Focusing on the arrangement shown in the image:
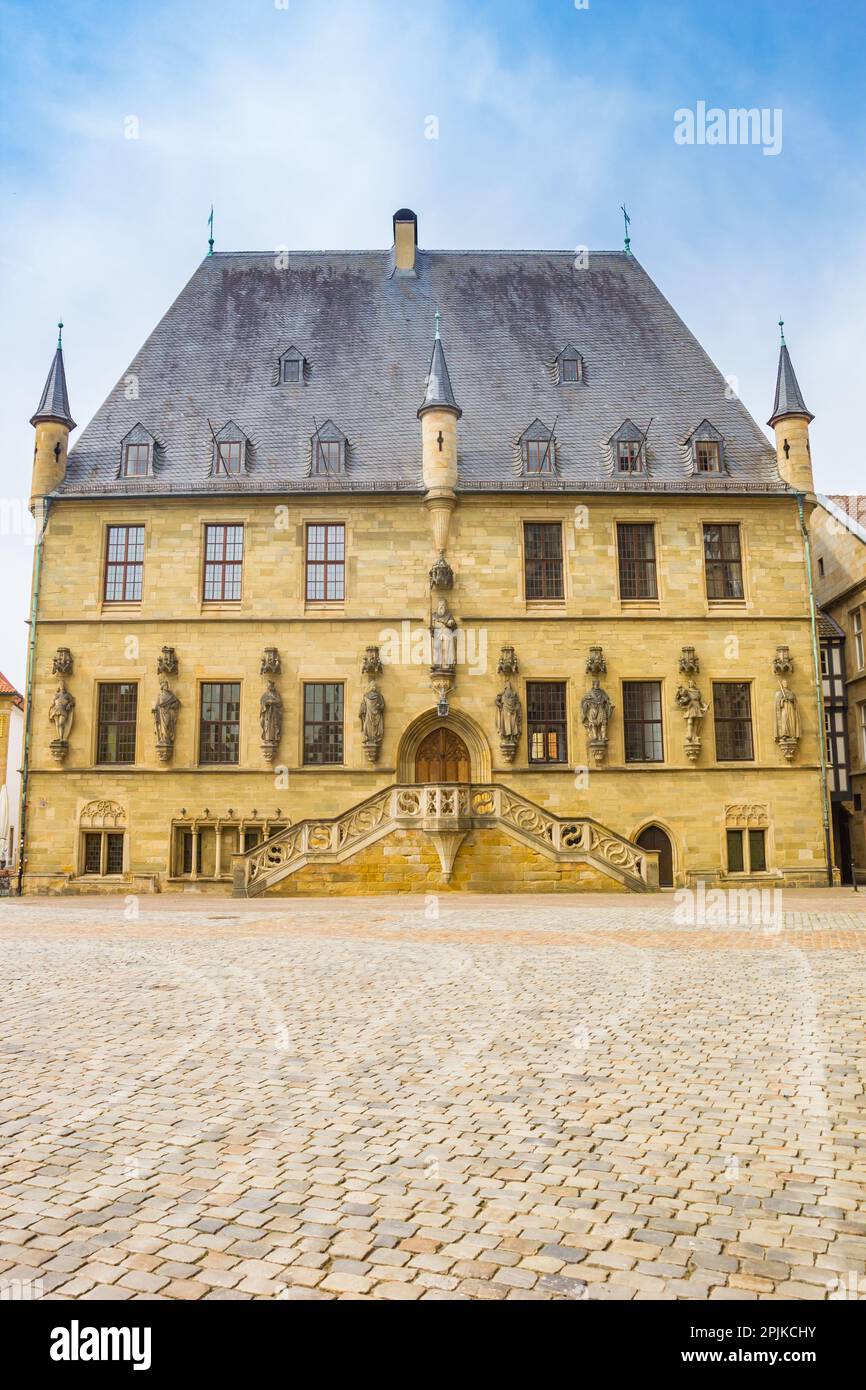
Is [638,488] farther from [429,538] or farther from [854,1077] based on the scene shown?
[854,1077]

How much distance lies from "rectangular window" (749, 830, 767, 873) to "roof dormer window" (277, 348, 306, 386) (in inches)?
721

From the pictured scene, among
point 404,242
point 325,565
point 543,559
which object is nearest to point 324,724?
point 325,565

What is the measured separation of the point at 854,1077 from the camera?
6.52m

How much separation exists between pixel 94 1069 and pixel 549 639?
22.1m

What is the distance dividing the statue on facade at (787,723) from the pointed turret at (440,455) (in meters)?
9.82

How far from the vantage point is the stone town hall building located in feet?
88.9

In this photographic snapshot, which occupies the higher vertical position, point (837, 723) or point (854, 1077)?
point (837, 723)

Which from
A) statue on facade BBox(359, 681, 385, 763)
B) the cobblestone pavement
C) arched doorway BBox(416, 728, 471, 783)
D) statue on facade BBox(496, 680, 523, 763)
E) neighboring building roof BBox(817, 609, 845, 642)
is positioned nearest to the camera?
the cobblestone pavement

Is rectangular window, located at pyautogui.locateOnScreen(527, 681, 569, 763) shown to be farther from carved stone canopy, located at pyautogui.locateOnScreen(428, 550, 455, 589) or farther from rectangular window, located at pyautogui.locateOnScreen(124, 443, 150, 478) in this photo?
rectangular window, located at pyautogui.locateOnScreen(124, 443, 150, 478)

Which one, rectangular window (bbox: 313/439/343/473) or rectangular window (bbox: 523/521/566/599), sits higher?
rectangular window (bbox: 313/439/343/473)

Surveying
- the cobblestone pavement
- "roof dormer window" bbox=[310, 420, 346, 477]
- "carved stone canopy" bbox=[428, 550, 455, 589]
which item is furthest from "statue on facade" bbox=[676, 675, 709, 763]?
the cobblestone pavement

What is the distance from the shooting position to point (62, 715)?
89.7 feet

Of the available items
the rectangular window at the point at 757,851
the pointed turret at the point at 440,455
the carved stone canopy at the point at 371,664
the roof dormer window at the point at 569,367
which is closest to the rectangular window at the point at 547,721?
the carved stone canopy at the point at 371,664
